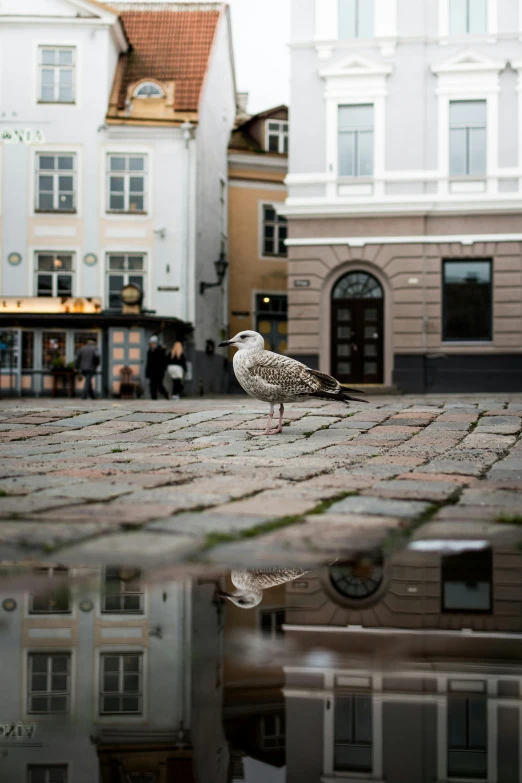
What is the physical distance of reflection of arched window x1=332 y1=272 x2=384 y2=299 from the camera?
79.4 ft

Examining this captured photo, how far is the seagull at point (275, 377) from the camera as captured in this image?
9.26m

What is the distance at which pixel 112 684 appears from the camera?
98.3 inches

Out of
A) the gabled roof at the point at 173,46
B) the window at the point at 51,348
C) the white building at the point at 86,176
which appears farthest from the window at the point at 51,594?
the gabled roof at the point at 173,46

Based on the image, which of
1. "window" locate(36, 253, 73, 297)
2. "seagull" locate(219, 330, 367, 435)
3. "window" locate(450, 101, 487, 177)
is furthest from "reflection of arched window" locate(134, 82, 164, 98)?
"seagull" locate(219, 330, 367, 435)

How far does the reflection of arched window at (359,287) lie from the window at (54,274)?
340 inches

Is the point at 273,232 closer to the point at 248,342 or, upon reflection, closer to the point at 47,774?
the point at 248,342

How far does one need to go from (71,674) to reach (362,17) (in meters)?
23.7

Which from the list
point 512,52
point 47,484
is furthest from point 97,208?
point 47,484

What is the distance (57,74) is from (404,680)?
28.7 meters

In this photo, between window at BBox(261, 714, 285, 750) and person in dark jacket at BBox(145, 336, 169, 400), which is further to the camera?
person in dark jacket at BBox(145, 336, 169, 400)

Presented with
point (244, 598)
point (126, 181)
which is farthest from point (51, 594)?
point (126, 181)

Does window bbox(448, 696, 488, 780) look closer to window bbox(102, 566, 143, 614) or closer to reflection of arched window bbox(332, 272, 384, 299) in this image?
window bbox(102, 566, 143, 614)

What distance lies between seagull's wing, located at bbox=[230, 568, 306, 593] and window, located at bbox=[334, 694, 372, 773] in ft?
3.58

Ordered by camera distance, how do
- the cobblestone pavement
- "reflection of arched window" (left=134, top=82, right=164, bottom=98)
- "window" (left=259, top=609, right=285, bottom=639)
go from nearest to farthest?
"window" (left=259, top=609, right=285, bottom=639), the cobblestone pavement, "reflection of arched window" (left=134, top=82, right=164, bottom=98)
